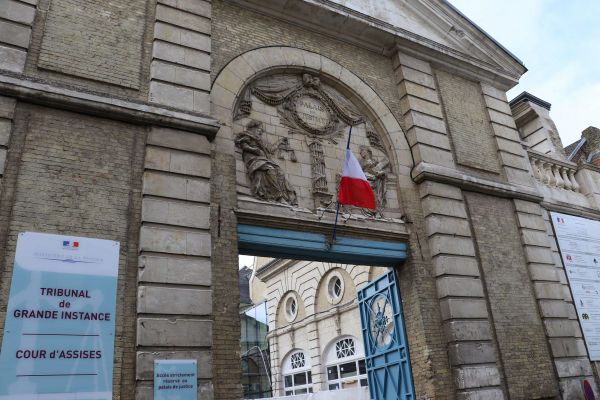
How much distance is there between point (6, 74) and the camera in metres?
Result: 7.51

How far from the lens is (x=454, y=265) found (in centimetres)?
1043

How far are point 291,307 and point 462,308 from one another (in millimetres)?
12834

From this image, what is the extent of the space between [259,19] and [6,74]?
17.3ft

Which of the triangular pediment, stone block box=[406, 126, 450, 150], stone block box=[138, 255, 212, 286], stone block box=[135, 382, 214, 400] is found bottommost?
stone block box=[135, 382, 214, 400]

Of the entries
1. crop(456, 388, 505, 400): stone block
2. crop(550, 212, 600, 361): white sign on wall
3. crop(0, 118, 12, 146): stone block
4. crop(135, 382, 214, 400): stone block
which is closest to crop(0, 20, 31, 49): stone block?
crop(0, 118, 12, 146): stone block

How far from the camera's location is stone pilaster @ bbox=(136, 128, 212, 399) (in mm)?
7148

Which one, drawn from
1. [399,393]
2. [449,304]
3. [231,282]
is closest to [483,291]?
[449,304]

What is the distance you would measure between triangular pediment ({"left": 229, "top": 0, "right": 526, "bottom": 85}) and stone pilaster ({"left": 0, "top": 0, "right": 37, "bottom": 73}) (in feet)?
13.4

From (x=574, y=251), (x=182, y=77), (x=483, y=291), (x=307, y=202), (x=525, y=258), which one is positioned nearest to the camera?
(x=182, y=77)

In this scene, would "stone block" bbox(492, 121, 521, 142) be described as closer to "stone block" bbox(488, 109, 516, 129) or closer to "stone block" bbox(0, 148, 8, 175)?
"stone block" bbox(488, 109, 516, 129)

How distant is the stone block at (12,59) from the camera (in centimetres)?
770

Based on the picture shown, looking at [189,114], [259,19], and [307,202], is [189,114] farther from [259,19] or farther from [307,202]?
[259,19]

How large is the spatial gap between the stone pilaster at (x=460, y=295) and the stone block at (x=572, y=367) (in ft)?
5.51

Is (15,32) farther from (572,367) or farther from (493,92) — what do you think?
(572,367)
